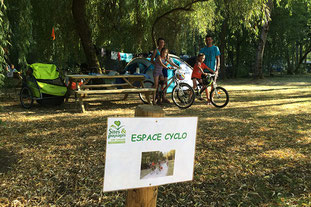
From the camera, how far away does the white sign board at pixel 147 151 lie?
4.59 feet

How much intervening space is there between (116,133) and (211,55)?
20.5 feet

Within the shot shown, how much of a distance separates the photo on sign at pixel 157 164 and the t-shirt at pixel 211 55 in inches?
237

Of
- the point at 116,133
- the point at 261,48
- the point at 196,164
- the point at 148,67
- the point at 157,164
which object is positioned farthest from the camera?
the point at 261,48

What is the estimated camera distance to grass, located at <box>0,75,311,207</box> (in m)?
2.47

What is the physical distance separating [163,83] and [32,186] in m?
5.15

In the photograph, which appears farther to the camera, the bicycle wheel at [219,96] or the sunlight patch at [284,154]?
the bicycle wheel at [219,96]

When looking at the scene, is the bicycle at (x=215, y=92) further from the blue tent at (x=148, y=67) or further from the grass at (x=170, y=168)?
the grass at (x=170, y=168)

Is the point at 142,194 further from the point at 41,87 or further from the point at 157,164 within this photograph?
the point at 41,87

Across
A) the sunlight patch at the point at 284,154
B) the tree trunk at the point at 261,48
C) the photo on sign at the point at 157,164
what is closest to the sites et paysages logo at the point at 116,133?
the photo on sign at the point at 157,164

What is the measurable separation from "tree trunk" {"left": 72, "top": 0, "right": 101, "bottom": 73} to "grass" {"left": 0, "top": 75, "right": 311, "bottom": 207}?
14.0 ft

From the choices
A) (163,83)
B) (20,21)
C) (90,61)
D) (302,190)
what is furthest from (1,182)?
(90,61)

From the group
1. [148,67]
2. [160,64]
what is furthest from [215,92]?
[148,67]

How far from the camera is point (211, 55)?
718cm

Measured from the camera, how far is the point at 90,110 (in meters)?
6.66
